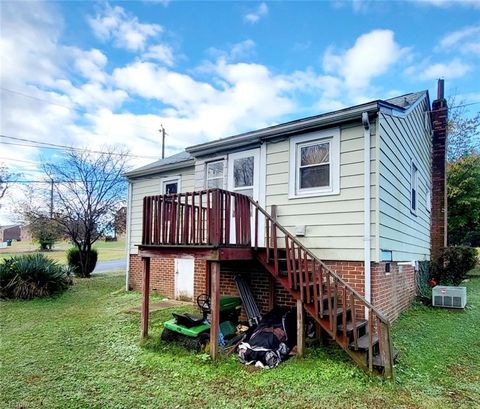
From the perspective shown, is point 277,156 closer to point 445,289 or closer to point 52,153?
point 445,289

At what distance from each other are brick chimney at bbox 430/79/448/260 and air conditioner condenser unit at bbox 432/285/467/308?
362 centimetres

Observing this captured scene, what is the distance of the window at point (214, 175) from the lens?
7.91 metres

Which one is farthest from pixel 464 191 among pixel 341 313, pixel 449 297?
pixel 341 313

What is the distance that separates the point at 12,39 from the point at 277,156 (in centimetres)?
644

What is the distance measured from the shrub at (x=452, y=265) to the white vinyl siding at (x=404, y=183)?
1.76ft

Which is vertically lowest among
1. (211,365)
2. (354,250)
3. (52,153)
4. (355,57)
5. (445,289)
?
(211,365)

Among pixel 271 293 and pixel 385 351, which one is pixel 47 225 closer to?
pixel 271 293

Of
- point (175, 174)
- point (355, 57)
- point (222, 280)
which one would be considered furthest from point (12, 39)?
point (355, 57)

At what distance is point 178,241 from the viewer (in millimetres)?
5879

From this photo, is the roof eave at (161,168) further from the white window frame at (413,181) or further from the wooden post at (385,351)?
the wooden post at (385,351)

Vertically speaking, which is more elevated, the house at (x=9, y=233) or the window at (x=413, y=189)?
the window at (x=413, y=189)

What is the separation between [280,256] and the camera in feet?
20.6

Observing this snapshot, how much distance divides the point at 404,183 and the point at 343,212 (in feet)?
8.63

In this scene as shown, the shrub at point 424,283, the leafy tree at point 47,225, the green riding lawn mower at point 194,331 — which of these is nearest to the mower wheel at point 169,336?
the green riding lawn mower at point 194,331
